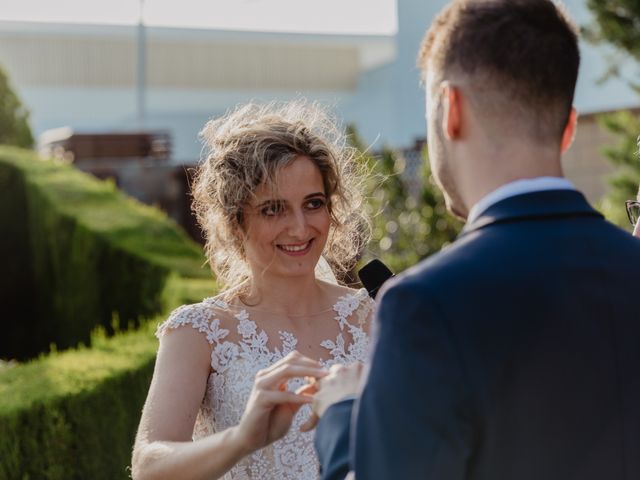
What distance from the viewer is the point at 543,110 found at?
1.61m

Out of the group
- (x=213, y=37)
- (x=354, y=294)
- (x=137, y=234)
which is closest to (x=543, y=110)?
(x=354, y=294)

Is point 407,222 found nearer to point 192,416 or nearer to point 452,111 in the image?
point 192,416

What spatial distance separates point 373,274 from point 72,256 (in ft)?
22.8

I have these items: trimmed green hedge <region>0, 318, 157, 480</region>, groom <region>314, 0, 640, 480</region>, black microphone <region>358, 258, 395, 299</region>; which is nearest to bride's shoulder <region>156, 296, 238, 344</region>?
Answer: black microphone <region>358, 258, 395, 299</region>

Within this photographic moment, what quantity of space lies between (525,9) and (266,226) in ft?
4.46

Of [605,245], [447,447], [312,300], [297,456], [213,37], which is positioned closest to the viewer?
[447,447]

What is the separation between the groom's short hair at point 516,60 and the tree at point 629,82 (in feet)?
22.4

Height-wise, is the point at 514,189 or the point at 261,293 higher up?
the point at 514,189

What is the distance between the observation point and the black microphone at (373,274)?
2.43 metres

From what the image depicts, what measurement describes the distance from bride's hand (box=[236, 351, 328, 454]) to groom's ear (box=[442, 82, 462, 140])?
1.49 feet

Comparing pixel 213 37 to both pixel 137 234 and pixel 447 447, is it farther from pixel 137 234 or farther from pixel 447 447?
pixel 447 447

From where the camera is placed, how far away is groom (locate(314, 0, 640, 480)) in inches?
58.4

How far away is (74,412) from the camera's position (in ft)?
15.5

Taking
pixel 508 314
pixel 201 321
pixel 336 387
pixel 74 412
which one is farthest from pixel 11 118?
pixel 508 314
